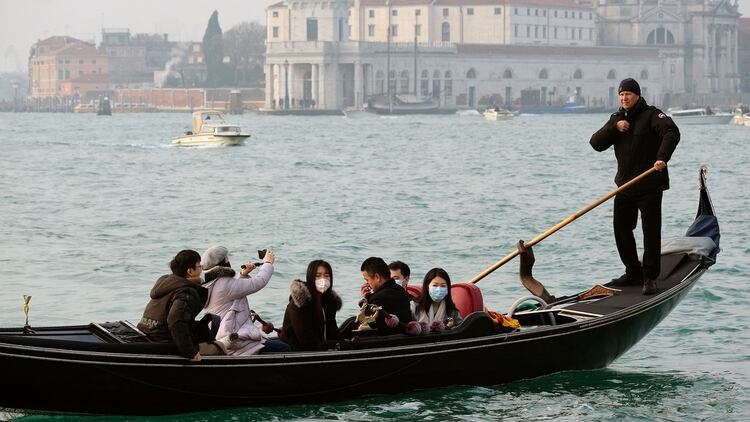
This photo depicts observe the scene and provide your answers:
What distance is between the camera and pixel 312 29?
269 feet

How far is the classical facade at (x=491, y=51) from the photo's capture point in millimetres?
80062

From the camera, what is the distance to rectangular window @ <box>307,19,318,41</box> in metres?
81.9

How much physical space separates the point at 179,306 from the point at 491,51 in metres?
77.6

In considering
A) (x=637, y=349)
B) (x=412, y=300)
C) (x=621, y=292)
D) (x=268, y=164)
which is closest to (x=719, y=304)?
(x=637, y=349)

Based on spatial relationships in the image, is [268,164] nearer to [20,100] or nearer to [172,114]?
[172,114]

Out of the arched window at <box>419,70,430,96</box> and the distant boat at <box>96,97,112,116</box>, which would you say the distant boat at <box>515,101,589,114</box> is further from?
the distant boat at <box>96,97,112,116</box>

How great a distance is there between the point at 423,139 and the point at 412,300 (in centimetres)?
3984

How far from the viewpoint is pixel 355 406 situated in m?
7.13

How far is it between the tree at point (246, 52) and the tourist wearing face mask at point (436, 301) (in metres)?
84.9

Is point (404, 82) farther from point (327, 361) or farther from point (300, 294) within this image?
point (300, 294)

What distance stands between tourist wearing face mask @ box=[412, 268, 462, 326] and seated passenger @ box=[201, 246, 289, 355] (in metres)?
0.77

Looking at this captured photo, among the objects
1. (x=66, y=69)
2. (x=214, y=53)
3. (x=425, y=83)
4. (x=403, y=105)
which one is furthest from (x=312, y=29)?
(x=66, y=69)

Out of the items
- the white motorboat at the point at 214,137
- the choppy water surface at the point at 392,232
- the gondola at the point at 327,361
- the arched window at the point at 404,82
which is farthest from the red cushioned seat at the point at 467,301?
the arched window at the point at 404,82

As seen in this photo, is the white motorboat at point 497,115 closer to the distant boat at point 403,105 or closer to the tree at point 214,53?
the distant boat at point 403,105
